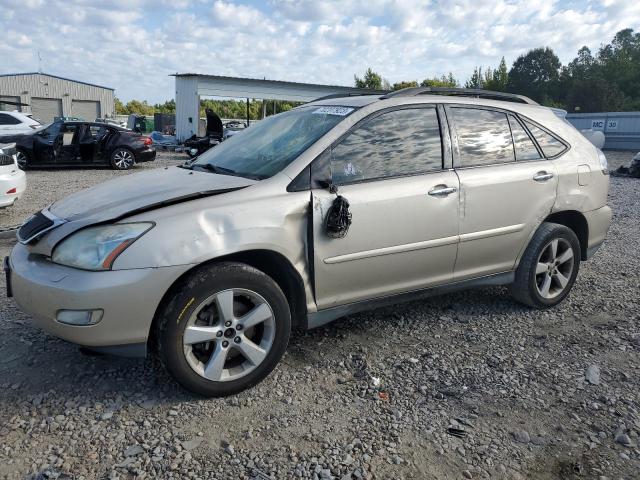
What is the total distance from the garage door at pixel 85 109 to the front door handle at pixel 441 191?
163ft

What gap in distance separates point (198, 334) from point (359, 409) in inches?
37.8

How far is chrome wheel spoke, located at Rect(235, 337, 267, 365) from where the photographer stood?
2896 mm

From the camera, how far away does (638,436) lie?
267 centimetres

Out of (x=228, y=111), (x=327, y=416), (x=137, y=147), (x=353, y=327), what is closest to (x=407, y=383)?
(x=327, y=416)

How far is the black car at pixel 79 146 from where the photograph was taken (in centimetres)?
1388

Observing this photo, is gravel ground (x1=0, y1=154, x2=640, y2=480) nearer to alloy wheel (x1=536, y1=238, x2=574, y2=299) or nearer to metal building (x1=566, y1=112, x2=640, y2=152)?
alloy wheel (x1=536, y1=238, x2=574, y2=299)

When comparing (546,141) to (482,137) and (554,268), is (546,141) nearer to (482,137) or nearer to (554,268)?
(482,137)

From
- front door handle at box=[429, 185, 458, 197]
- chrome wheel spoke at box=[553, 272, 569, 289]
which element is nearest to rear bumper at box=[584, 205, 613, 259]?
chrome wheel spoke at box=[553, 272, 569, 289]

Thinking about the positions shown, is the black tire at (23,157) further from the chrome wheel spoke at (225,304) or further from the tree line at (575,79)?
the tree line at (575,79)

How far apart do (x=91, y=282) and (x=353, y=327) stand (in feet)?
6.49

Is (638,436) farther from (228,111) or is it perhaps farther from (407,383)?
(228,111)

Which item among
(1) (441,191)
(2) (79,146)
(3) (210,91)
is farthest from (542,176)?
(3) (210,91)

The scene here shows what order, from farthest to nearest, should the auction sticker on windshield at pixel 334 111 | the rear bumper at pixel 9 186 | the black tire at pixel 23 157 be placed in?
1. the black tire at pixel 23 157
2. the rear bumper at pixel 9 186
3. the auction sticker on windshield at pixel 334 111

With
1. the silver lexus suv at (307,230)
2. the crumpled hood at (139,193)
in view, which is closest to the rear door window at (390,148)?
the silver lexus suv at (307,230)
